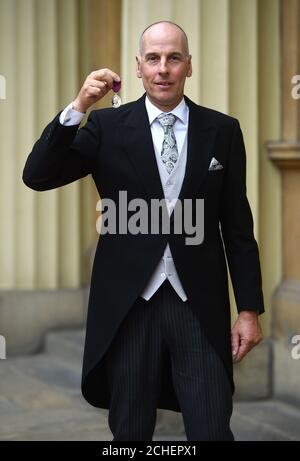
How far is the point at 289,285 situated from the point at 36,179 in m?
2.83

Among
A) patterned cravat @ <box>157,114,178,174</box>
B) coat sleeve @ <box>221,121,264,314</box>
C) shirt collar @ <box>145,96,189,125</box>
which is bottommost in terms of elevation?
coat sleeve @ <box>221,121,264,314</box>

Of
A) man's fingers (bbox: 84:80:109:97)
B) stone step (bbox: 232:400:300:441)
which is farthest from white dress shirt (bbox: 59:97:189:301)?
stone step (bbox: 232:400:300:441)

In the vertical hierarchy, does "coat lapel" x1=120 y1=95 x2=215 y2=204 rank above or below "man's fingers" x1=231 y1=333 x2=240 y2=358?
above

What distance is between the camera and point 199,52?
17.4 feet

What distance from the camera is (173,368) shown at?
10.7 ft

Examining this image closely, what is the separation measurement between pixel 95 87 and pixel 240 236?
0.79 metres

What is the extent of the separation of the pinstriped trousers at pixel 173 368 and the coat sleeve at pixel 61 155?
504mm

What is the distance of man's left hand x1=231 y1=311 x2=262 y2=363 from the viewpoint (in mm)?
3373

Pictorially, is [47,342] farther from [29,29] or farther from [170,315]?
[170,315]

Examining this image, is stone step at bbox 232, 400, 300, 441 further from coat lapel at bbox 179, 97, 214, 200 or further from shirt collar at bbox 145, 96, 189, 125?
shirt collar at bbox 145, 96, 189, 125

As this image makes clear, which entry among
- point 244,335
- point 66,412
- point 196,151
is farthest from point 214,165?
point 66,412

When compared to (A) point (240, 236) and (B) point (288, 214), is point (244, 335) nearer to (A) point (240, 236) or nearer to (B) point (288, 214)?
(A) point (240, 236)

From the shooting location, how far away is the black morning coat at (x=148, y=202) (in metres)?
3.18

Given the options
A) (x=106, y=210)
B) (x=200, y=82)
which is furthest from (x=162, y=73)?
(x=200, y=82)
